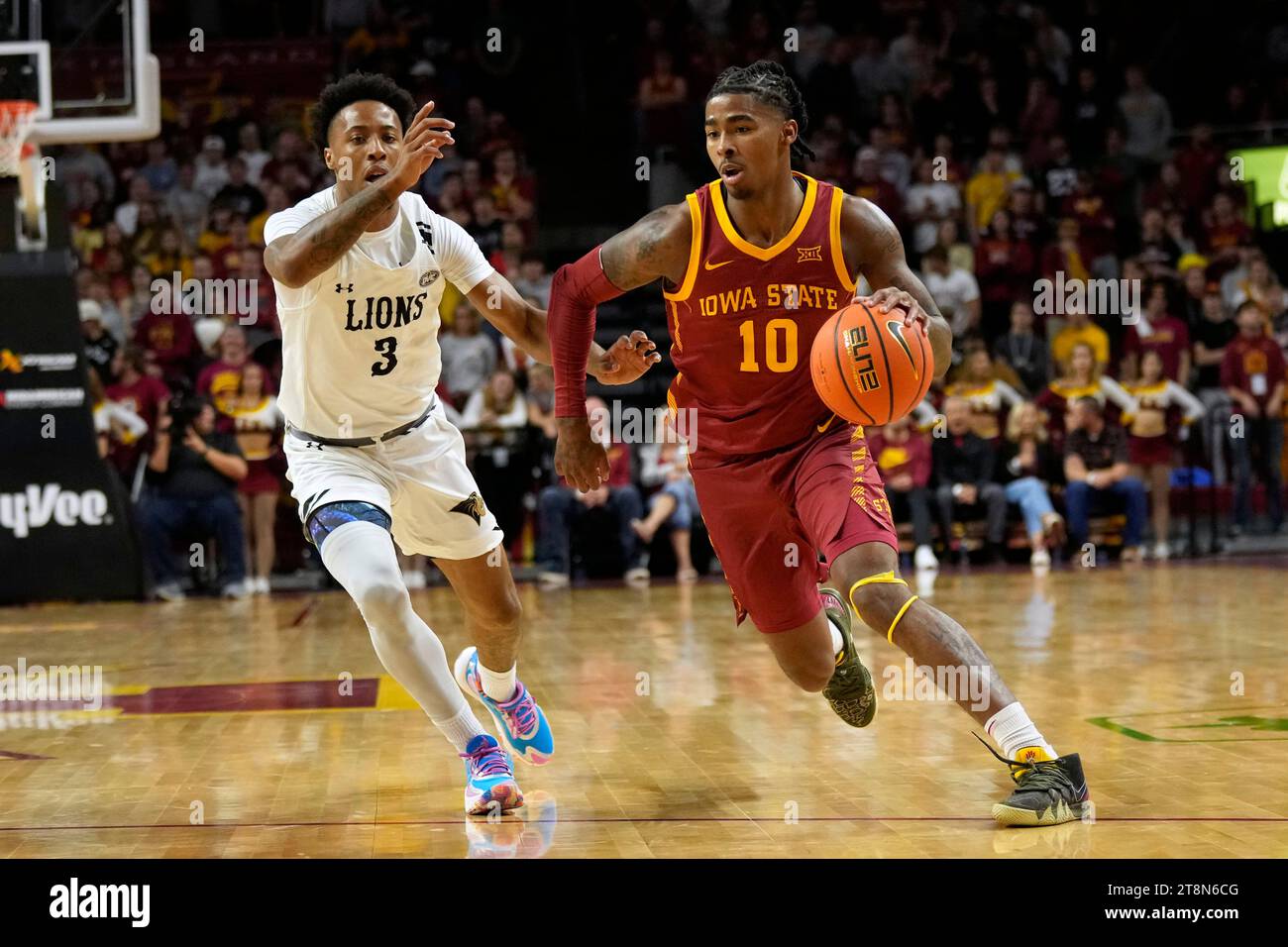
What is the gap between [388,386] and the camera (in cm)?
505

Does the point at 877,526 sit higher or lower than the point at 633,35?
lower

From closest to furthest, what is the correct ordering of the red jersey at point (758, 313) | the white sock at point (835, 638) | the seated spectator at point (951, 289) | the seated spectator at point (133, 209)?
the red jersey at point (758, 313), the white sock at point (835, 638), the seated spectator at point (951, 289), the seated spectator at point (133, 209)

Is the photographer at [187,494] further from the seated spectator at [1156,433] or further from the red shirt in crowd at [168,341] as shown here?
the seated spectator at [1156,433]

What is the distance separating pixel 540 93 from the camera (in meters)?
18.3

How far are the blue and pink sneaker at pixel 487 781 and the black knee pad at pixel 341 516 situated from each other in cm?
76

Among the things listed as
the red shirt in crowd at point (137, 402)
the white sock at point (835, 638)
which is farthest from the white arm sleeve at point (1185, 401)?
the white sock at point (835, 638)

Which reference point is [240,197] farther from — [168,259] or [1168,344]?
[1168,344]

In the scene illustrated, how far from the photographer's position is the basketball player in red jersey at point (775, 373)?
14.9 feet

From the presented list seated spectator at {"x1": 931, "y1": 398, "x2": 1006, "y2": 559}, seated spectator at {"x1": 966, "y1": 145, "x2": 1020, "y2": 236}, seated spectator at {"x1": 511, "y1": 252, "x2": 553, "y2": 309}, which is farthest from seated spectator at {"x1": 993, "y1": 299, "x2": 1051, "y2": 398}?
seated spectator at {"x1": 511, "y1": 252, "x2": 553, "y2": 309}

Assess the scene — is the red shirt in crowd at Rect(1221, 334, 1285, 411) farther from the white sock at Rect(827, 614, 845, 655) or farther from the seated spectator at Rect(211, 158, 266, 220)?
the white sock at Rect(827, 614, 845, 655)

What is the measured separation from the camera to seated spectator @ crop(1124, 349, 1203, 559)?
44.5ft
